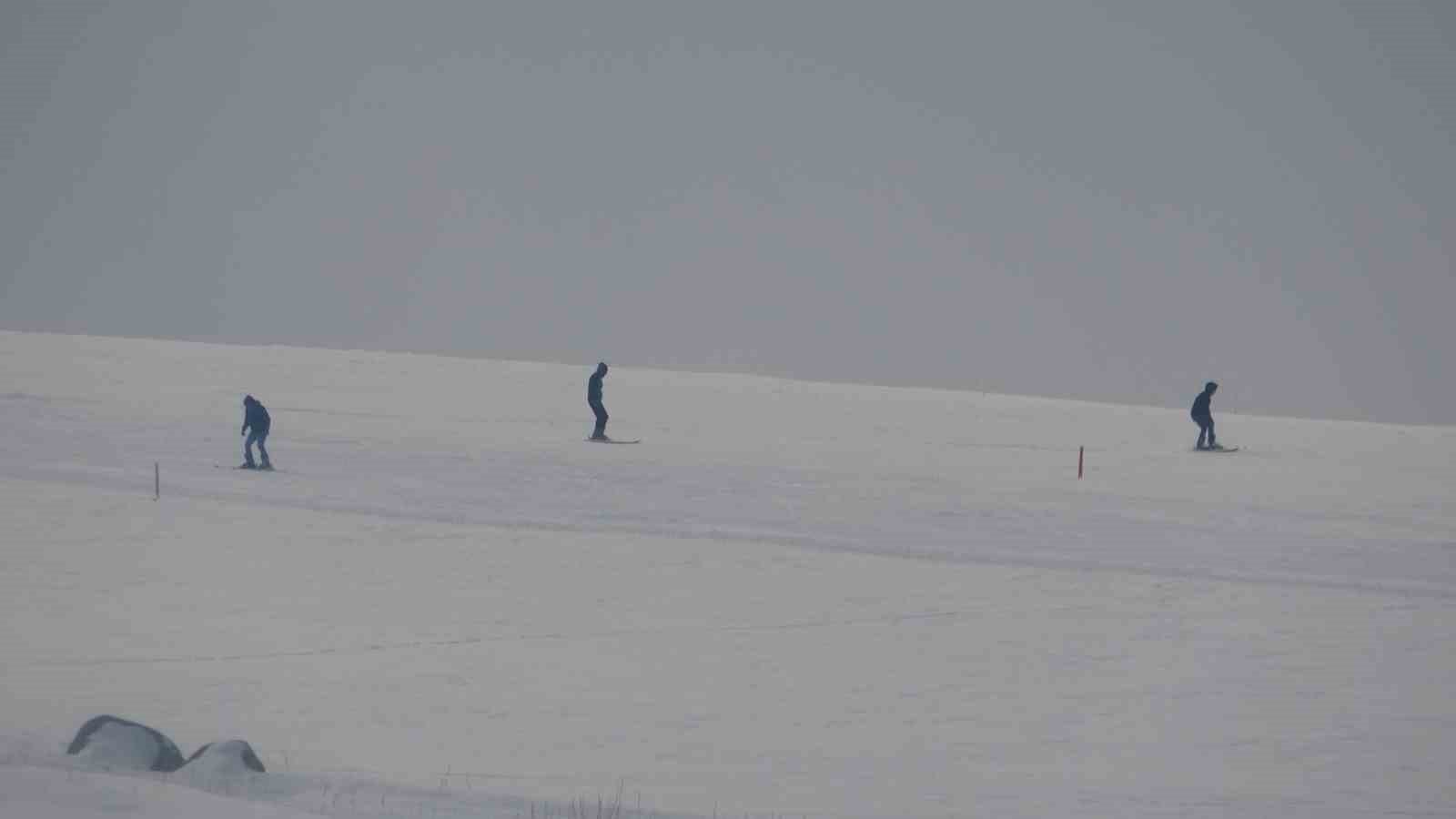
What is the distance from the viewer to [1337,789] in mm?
12711

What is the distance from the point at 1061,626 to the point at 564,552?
21.4 ft

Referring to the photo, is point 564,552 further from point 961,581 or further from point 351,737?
point 351,737

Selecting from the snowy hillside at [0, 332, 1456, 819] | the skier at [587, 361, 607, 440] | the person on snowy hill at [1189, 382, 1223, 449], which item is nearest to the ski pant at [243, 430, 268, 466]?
the snowy hillside at [0, 332, 1456, 819]

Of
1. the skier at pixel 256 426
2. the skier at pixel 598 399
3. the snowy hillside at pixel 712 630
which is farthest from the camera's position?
the skier at pixel 598 399

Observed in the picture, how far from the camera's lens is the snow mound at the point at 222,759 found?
10.1 meters

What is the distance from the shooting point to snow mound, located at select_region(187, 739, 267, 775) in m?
10.1

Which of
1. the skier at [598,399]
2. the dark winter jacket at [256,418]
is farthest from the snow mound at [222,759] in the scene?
the skier at [598,399]

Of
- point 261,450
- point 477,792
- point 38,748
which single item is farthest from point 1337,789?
point 261,450

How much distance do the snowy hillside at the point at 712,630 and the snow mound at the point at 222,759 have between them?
152 millimetres

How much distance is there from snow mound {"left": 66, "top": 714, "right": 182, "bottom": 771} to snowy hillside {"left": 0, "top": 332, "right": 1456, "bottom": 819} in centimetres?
31

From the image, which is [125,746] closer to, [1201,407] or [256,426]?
[256,426]

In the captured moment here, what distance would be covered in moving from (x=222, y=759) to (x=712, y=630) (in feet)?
27.2

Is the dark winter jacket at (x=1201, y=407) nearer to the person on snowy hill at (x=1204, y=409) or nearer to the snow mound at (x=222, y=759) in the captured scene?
the person on snowy hill at (x=1204, y=409)

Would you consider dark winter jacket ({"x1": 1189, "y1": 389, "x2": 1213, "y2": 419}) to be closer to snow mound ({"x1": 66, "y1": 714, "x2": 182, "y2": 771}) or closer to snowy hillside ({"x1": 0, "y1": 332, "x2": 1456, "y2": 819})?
snowy hillside ({"x1": 0, "y1": 332, "x2": 1456, "y2": 819})
